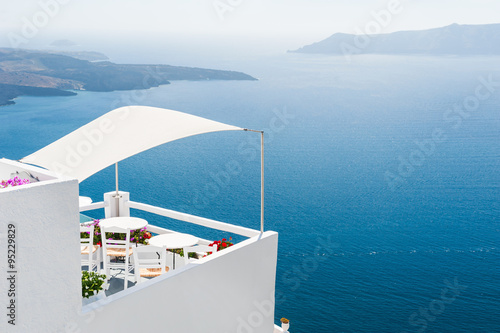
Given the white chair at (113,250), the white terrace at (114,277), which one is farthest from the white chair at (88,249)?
the white terrace at (114,277)

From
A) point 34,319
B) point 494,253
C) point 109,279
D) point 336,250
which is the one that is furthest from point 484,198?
point 34,319

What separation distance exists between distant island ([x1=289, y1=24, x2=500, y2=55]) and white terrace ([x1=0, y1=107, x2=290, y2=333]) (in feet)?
274

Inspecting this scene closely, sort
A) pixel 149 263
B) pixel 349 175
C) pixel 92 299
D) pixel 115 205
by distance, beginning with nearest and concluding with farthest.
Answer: pixel 92 299
pixel 149 263
pixel 115 205
pixel 349 175

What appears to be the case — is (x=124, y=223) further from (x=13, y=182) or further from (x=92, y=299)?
(x=13, y=182)

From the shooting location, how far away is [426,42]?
95.0 meters

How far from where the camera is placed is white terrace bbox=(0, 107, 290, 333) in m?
5.05

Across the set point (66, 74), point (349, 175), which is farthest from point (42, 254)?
point (66, 74)

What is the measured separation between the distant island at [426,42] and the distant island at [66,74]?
89.2 ft

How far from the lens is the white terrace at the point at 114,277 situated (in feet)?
16.6

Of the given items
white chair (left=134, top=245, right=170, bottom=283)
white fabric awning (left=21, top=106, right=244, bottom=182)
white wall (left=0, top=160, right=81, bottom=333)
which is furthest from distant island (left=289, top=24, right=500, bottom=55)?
white wall (left=0, top=160, right=81, bottom=333)

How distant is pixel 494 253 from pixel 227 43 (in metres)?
75.1

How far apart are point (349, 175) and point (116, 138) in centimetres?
4724

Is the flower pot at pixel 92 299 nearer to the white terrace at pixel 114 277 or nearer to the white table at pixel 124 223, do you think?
the white terrace at pixel 114 277

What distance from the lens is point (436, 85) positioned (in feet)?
292
